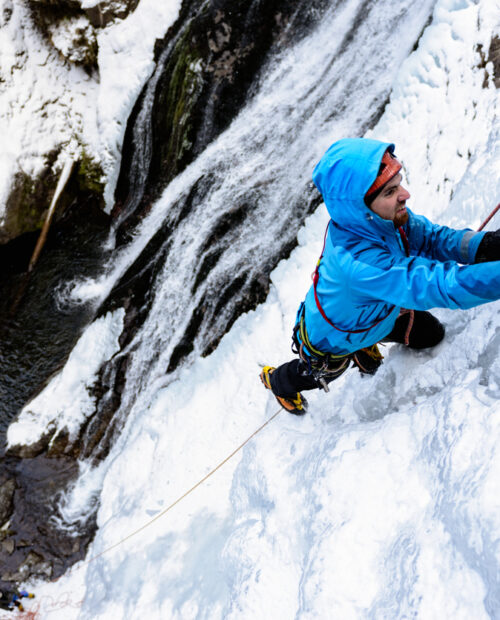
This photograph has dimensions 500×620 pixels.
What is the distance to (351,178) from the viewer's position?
1624 millimetres

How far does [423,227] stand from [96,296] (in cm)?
557

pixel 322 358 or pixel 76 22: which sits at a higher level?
pixel 76 22

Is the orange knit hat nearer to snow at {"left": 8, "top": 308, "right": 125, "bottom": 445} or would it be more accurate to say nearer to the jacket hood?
the jacket hood

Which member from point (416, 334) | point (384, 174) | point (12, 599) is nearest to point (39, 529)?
point (12, 599)

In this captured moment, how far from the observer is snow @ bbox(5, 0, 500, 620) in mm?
1711

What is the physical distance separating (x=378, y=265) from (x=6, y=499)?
6.10 m

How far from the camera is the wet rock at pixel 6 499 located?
5.83 m

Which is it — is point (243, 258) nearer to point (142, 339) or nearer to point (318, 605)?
point (142, 339)

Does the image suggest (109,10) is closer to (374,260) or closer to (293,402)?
(293,402)

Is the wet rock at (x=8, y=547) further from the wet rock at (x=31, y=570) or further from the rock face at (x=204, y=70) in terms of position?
the rock face at (x=204, y=70)

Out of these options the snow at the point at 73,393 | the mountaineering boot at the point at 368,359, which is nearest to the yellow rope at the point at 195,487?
the mountaineering boot at the point at 368,359

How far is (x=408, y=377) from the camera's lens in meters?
2.61

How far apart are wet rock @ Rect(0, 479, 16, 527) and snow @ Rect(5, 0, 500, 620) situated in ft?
2.83

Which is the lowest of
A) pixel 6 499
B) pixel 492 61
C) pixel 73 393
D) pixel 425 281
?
pixel 6 499
